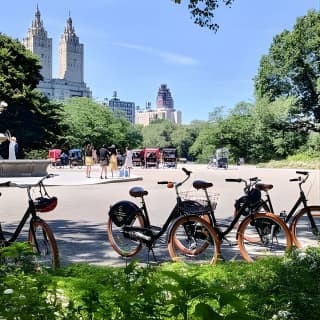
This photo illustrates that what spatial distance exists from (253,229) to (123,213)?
5.57 feet

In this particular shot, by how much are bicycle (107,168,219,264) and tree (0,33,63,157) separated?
44.0 m

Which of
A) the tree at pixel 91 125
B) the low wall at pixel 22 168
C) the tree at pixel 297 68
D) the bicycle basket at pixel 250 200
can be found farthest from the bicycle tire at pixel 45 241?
the tree at pixel 297 68

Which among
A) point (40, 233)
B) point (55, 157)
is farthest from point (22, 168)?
point (55, 157)

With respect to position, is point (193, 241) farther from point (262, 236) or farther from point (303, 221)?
point (303, 221)

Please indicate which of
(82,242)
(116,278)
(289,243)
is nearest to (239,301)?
(116,278)

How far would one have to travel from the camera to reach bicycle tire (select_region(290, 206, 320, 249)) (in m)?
7.09

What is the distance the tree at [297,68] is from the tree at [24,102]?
2993 cm

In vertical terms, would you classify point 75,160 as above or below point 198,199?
above

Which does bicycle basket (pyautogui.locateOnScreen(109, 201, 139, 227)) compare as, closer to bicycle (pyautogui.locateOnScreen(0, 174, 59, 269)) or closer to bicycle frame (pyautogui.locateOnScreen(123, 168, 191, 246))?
bicycle frame (pyautogui.locateOnScreen(123, 168, 191, 246))

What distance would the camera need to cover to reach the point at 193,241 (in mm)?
6402

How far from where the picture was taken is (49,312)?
2.22m

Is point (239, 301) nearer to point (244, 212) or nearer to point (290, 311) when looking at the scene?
point (290, 311)

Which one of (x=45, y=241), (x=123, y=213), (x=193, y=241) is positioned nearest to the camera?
(x=45, y=241)

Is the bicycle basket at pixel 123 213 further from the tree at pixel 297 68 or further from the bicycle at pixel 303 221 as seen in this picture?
the tree at pixel 297 68
